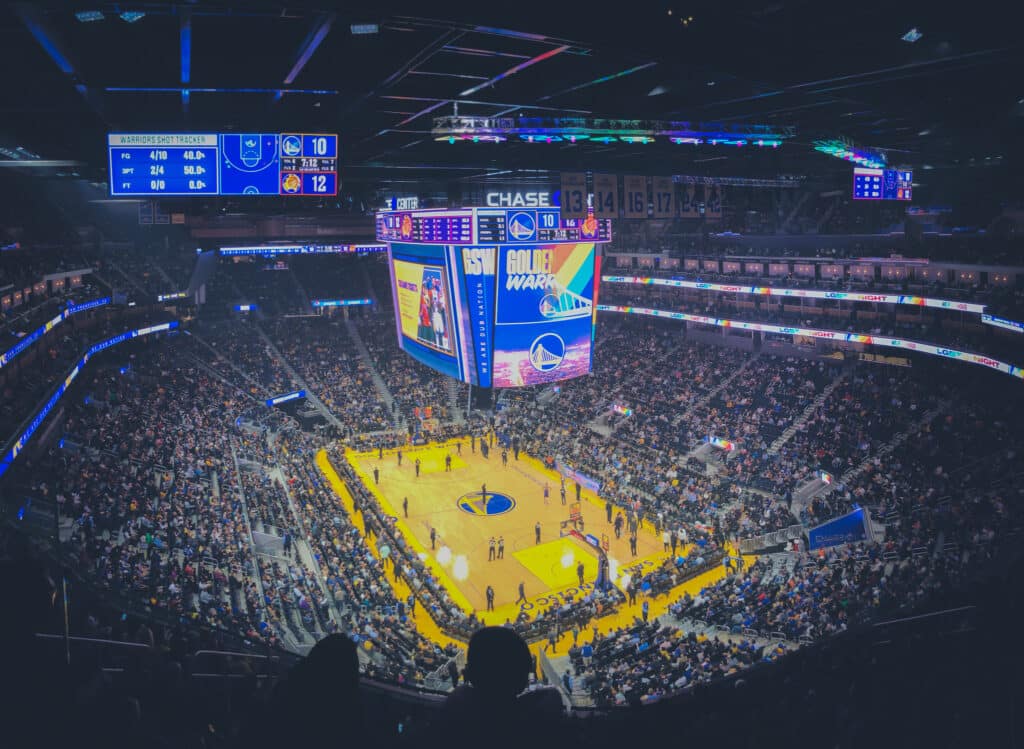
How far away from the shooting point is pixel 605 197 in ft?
58.5

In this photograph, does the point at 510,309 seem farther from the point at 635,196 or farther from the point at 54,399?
the point at 54,399

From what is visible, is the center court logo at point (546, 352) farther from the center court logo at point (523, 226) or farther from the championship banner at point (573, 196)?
the championship banner at point (573, 196)

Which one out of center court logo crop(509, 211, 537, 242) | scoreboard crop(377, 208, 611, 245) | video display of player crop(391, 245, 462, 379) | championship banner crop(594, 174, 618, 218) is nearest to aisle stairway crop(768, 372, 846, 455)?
scoreboard crop(377, 208, 611, 245)

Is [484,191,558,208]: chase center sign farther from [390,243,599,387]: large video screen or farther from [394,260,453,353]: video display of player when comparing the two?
[394,260,453,353]: video display of player

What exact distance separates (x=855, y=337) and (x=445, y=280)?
757 inches

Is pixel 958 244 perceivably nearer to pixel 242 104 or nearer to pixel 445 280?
pixel 445 280

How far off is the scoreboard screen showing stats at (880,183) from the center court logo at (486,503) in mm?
16772

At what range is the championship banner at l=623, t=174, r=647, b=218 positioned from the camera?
18.2m

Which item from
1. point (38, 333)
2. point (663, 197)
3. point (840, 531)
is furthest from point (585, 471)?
point (38, 333)

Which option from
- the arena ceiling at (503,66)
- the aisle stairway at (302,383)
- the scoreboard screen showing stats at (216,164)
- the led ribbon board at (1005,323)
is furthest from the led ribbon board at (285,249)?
the scoreboard screen showing stats at (216,164)

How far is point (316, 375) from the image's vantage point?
4184cm

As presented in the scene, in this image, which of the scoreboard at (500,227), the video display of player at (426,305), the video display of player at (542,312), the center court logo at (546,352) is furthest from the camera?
the video display of player at (426,305)

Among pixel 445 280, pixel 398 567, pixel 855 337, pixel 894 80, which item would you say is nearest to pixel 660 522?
pixel 398 567

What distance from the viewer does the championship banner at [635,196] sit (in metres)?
18.2
